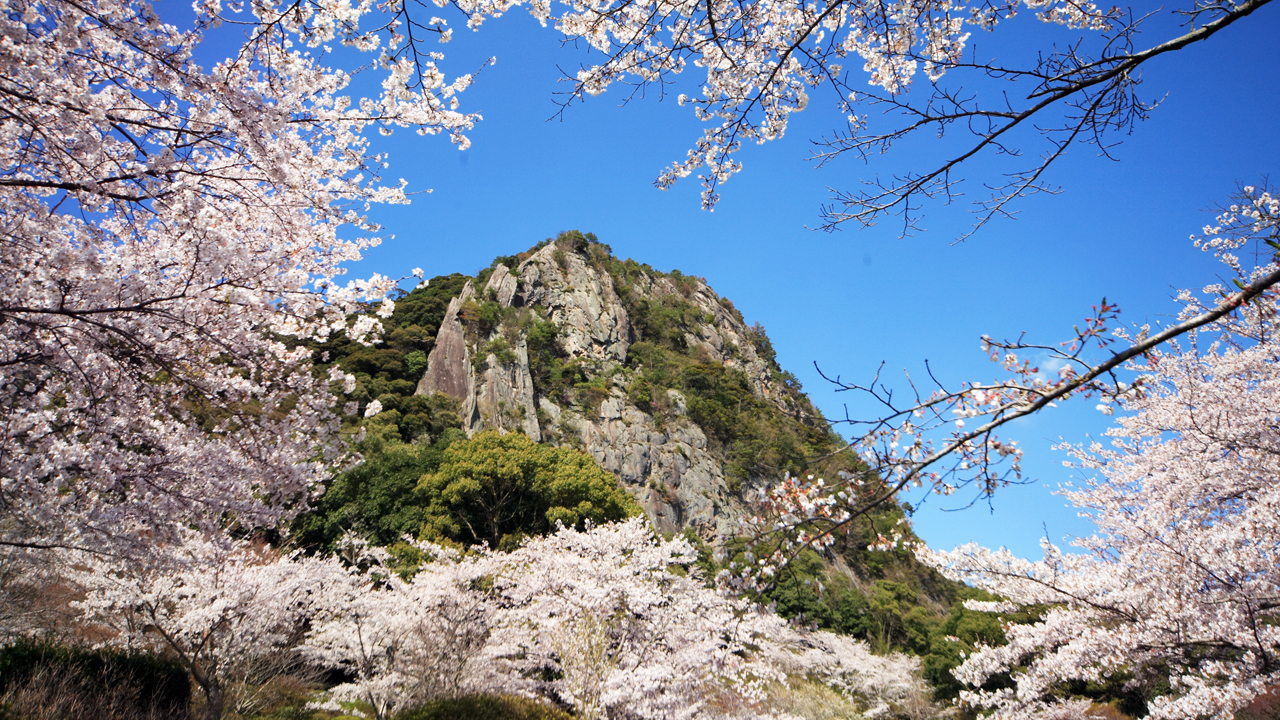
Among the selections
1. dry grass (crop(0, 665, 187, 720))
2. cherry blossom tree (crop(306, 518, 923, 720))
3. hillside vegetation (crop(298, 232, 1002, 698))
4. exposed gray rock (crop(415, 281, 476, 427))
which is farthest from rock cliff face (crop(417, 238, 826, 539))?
dry grass (crop(0, 665, 187, 720))

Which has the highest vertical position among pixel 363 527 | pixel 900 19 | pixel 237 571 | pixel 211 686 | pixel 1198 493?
pixel 900 19

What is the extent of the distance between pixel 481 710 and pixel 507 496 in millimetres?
11992

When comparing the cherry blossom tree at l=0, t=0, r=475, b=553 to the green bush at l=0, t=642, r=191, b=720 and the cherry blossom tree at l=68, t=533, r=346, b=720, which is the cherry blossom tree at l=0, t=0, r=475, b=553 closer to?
the green bush at l=0, t=642, r=191, b=720

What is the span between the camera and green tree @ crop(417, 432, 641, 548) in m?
17.6

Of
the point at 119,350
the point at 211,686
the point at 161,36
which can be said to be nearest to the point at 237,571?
the point at 211,686

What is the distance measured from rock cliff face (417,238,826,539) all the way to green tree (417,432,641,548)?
964 cm

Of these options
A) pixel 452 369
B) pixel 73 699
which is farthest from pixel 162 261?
pixel 452 369

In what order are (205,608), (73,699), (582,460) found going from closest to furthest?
(73,699) → (205,608) → (582,460)

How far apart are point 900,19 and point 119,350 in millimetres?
5526

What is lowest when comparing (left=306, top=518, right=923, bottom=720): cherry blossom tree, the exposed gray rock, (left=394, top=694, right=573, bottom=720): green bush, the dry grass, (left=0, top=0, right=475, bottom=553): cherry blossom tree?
the dry grass

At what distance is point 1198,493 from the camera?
250 inches

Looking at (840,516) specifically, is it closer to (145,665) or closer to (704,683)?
(704,683)

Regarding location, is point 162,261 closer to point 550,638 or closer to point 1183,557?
point 550,638

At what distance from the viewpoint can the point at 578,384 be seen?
34906mm
